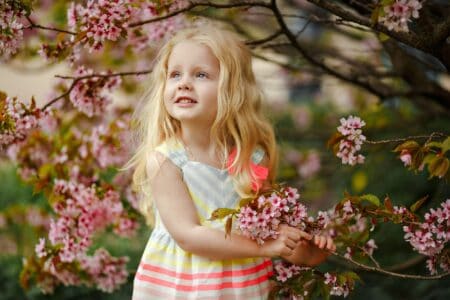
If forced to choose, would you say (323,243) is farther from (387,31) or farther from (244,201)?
(387,31)

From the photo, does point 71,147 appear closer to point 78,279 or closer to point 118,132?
point 118,132

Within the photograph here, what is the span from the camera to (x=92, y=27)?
8.03 feet

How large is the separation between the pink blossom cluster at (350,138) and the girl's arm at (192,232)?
29 cm

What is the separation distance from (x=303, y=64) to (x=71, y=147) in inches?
50.4

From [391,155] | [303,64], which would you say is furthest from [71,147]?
[391,155]

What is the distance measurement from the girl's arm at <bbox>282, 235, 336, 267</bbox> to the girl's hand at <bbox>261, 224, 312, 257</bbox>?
0.41 ft

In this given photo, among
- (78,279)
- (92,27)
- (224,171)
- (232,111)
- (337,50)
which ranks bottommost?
(78,279)

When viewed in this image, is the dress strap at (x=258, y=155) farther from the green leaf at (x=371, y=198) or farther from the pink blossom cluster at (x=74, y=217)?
the pink blossom cluster at (x=74, y=217)

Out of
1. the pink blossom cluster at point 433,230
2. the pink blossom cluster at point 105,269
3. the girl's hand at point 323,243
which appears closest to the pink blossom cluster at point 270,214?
the girl's hand at point 323,243

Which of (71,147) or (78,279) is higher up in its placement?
(71,147)

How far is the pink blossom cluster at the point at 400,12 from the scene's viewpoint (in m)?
1.97

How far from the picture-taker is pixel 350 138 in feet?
7.24

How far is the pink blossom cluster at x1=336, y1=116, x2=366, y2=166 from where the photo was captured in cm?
218

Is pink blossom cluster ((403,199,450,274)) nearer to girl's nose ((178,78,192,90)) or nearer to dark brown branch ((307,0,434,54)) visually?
dark brown branch ((307,0,434,54))
